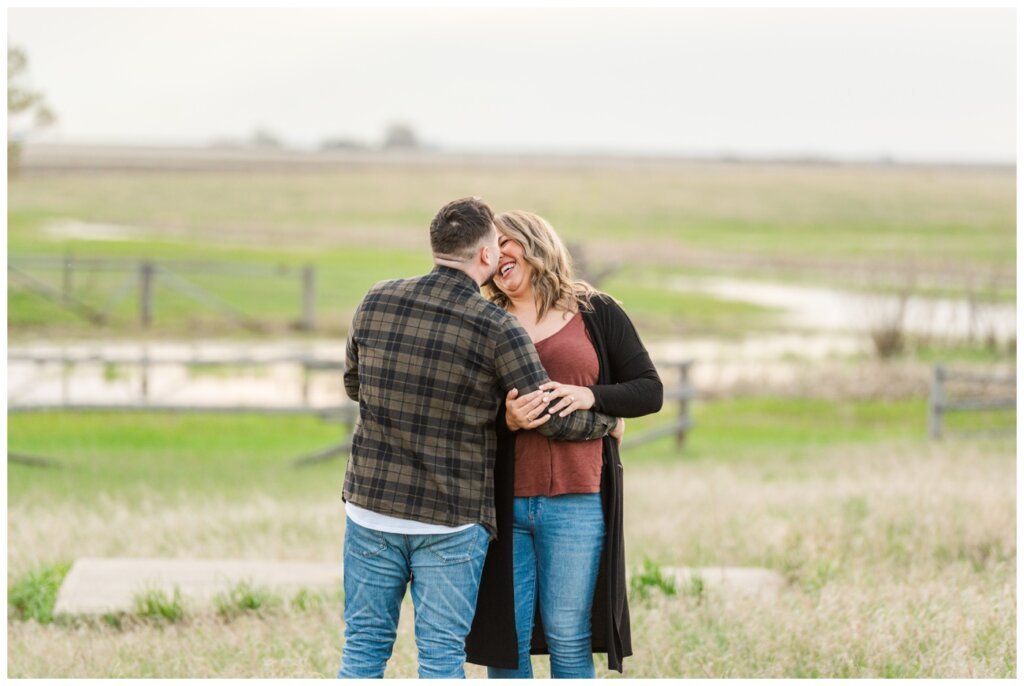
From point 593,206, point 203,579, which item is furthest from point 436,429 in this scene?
point 593,206

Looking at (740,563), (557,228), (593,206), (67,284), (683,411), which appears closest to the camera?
(740,563)

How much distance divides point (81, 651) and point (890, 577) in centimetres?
402

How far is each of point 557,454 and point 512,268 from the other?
614 millimetres

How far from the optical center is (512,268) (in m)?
3.91

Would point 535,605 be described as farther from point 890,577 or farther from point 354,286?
point 354,286

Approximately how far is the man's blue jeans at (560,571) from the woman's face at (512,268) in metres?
0.69

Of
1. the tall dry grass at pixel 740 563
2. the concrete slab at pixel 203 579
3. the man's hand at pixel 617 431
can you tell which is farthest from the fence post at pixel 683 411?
the man's hand at pixel 617 431

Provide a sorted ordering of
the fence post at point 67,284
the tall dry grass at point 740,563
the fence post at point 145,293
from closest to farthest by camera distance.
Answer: the tall dry grass at point 740,563 → the fence post at point 145,293 → the fence post at point 67,284

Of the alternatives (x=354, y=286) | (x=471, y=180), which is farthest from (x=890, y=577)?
(x=471, y=180)

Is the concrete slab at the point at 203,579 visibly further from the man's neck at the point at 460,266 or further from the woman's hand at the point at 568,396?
the man's neck at the point at 460,266

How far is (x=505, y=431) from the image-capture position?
12.7 ft

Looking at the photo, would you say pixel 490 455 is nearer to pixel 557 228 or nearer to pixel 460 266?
pixel 460 266

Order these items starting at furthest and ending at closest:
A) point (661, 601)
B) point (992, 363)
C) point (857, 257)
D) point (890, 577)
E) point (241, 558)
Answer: point (857, 257) → point (992, 363) → point (241, 558) → point (890, 577) → point (661, 601)

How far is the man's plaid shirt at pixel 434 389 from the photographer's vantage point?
3.62 metres
